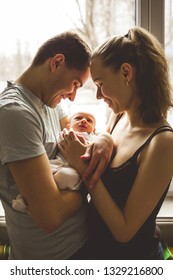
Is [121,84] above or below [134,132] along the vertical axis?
above

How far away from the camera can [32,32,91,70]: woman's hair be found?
1308 mm

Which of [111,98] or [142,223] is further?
[111,98]

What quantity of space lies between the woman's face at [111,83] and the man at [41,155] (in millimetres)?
65

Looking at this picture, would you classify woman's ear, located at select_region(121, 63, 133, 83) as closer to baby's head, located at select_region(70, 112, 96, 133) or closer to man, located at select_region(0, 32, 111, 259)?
man, located at select_region(0, 32, 111, 259)

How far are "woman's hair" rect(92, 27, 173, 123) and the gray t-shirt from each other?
308 mm

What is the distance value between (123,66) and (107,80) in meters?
0.07

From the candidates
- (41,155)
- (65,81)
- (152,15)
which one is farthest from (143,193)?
(152,15)

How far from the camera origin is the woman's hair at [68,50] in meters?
1.31

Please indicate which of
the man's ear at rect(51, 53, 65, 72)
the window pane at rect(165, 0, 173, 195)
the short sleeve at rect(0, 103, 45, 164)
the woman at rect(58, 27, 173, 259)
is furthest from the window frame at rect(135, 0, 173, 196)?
the short sleeve at rect(0, 103, 45, 164)

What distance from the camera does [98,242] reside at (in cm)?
134

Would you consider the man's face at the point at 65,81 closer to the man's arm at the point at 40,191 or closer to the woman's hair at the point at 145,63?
the woman's hair at the point at 145,63

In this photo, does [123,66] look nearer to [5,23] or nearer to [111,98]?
[111,98]

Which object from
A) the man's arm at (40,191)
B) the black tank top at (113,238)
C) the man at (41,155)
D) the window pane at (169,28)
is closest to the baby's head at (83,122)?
the man at (41,155)
